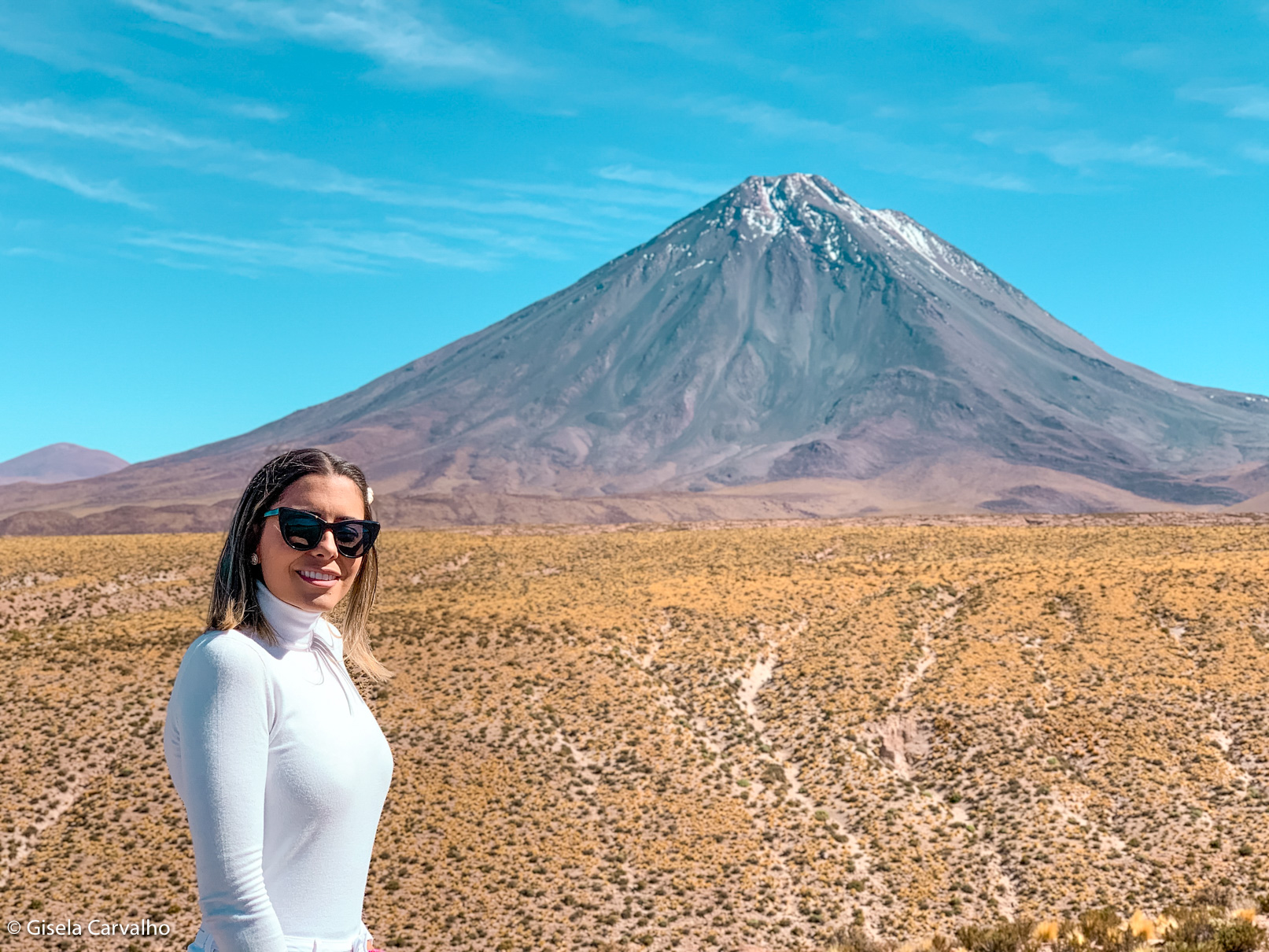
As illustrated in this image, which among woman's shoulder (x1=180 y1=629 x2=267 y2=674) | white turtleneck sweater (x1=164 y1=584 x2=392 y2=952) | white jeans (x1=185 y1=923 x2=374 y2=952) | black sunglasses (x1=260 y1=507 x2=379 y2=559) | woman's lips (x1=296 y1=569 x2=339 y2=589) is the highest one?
black sunglasses (x1=260 y1=507 x2=379 y2=559)

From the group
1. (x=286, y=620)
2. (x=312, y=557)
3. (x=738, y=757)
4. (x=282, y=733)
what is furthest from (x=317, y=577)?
(x=738, y=757)

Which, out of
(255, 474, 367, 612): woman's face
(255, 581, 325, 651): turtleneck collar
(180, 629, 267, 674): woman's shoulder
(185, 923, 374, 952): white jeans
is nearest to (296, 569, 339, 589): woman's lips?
(255, 474, 367, 612): woman's face

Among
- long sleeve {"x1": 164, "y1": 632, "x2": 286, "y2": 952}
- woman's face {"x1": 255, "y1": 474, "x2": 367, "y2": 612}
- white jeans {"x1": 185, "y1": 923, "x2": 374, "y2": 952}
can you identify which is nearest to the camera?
long sleeve {"x1": 164, "y1": 632, "x2": 286, "y2": 952}

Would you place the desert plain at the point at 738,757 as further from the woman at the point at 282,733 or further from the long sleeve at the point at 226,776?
the long sleeve at the point at 226,776

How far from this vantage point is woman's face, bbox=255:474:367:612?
3.32 m

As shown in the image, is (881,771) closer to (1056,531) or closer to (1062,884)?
(1062,884)

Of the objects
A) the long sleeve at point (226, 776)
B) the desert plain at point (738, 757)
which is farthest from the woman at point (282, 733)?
the desert plain at point (738, 757)

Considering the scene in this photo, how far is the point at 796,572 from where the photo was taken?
143 feet

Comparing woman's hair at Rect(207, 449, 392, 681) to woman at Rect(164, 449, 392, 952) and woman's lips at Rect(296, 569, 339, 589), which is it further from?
woman's lips at Rect(296, 569, 339, 589)

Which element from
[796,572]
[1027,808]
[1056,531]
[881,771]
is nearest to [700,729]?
[881,771]

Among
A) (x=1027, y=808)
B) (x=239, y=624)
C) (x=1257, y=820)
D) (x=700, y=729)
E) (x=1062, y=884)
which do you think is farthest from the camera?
(x=700, y=729)

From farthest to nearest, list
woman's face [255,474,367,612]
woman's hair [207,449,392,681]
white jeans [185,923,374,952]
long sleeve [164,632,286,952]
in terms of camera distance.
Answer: woman's face [255,474,367,612] → woman's hair [207,449,392,681] → white jeans [185,923,374,952] → long sleeve [164,632,286,952]

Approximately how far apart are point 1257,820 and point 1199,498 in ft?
608

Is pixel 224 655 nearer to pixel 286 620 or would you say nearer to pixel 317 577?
pixel 286 620
